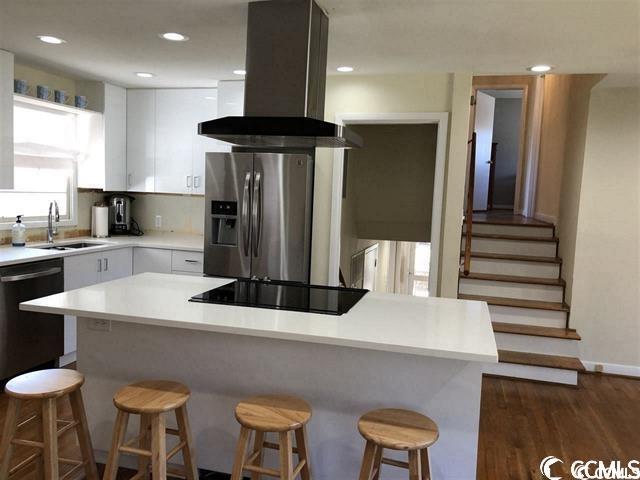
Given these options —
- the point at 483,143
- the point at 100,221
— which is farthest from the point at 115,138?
the point at 483,143

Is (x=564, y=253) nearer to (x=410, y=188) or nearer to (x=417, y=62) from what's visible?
(x=410, y=188)

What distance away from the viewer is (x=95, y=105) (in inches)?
181

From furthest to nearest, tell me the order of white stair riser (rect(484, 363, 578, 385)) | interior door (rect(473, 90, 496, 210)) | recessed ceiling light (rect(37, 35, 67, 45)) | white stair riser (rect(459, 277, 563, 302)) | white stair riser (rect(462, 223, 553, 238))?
interior door (rect(473, 90, 496, 210)) → white stair riser (rect(462, 223, 553, 238)) → white stair riser (rect(459, 277, 563, 302)) → white stair riser (rect(484, 363, 578, 385)) → recessed ceiling light (rect(37, 35, 67, 45))

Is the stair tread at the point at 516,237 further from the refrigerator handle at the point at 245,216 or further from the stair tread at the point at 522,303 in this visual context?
the refrigerator handle at the point at 245,216

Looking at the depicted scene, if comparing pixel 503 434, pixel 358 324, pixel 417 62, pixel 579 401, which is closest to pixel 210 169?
pixel 417 62

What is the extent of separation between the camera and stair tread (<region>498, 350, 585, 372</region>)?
155 inches

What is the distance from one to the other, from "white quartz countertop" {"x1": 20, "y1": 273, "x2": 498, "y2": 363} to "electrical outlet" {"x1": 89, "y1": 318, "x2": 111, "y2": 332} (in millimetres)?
154

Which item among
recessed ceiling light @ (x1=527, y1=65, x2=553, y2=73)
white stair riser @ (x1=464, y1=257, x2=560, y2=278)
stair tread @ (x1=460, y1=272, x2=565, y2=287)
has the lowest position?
stair tread @ (x1=460, y1=272, x2=565, y2=287)

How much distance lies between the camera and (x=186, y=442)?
2.17 meters

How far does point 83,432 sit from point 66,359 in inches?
76.4

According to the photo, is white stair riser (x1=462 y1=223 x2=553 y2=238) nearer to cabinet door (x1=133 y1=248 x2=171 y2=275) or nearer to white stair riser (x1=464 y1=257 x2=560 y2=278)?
white stair riser (x1=464 y1=257 x2=560 y2=278)

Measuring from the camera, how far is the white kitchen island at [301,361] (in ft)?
6.53

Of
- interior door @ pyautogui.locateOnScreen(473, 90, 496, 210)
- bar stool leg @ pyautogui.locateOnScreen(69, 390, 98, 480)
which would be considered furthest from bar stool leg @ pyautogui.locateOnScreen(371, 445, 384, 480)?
interior door @ pyautogui.locateOnScreen(473, 90, 496, 210)

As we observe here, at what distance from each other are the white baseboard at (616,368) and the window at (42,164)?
15.7 feet
